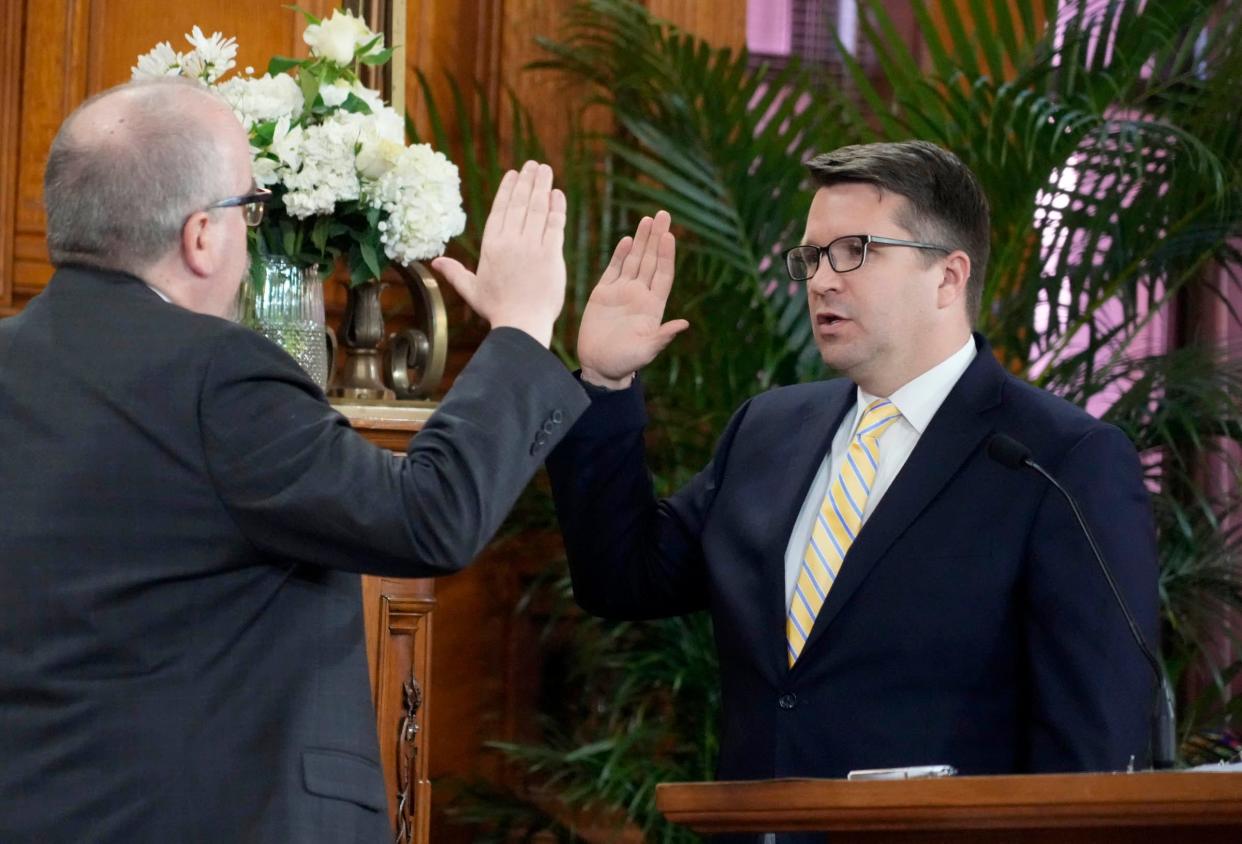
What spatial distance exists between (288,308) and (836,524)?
3.30 feet

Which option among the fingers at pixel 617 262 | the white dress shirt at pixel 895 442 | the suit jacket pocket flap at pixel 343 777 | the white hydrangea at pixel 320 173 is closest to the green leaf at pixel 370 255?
the white hydrangea at pixel 320 173

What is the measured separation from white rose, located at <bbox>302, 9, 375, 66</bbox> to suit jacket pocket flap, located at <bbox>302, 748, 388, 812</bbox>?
4.61 feet

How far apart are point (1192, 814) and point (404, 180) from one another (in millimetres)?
1803

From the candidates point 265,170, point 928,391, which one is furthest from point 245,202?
point 928,391

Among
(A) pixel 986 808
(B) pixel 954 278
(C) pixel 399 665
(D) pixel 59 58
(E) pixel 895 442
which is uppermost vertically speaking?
(D) pixel 59 58

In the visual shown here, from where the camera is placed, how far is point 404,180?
2.87 meters

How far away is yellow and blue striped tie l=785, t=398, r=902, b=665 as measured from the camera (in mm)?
2463

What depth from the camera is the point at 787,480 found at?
261 centimetres

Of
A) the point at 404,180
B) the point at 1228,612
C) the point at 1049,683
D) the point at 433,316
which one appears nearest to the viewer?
the point at 1049,683

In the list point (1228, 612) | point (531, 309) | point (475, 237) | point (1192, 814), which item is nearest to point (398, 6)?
point (475, 237)

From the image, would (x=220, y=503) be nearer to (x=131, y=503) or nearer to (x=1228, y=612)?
(x=131, y=503)

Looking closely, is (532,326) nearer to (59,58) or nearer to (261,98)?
(261,98)

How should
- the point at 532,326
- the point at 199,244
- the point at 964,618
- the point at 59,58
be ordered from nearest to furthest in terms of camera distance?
the point at 199,244 → the point at 532,326 → the point at 964,618 → the point at 59,58

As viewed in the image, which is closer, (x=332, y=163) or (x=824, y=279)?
(x=824, y=279)
